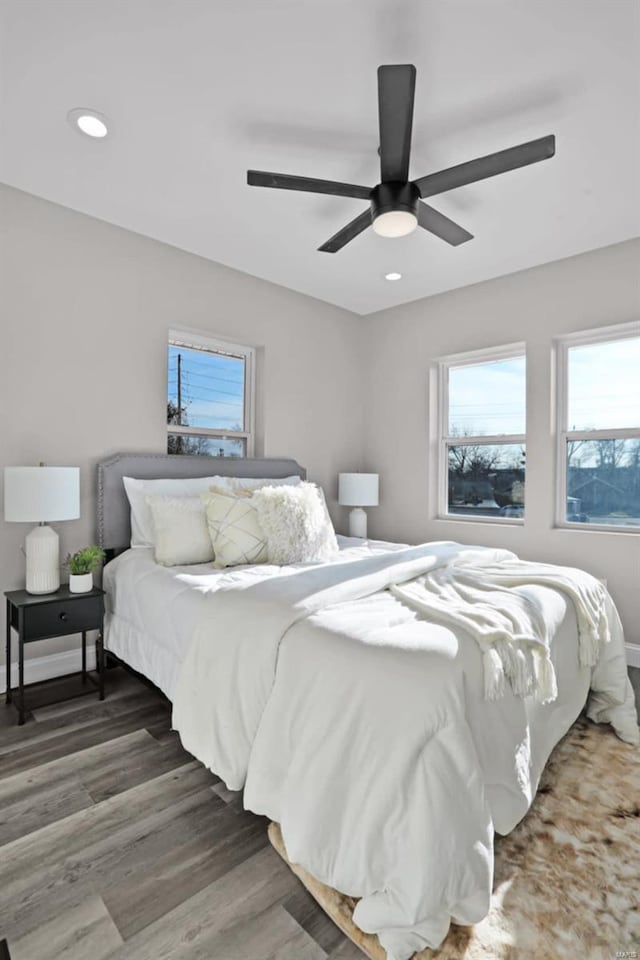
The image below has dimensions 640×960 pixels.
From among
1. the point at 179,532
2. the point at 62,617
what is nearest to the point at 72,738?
the point at 62,617

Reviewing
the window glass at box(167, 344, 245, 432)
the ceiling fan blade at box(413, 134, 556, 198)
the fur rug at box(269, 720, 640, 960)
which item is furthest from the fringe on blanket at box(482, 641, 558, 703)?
the window glass at box(167, 344, 245, 432)

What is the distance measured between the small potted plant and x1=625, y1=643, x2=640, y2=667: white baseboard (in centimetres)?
340

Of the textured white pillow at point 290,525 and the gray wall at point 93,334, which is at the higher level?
the gray wall at point 93,334

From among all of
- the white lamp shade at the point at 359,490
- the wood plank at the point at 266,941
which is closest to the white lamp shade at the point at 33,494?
the wood plank at the point at 266,941

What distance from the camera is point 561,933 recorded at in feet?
4.25

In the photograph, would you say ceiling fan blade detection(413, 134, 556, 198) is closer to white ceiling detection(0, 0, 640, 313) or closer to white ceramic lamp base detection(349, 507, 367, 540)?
white ceiling detection(0, 0, 640, 313)

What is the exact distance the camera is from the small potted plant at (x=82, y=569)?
2627 millimetres

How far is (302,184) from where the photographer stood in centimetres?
214

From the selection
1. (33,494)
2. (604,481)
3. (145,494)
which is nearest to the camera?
(33,494)

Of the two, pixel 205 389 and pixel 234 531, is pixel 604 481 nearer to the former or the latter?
pixel 234 531

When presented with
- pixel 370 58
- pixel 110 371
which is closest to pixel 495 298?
pixel 370 58

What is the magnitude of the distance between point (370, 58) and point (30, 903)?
302cm

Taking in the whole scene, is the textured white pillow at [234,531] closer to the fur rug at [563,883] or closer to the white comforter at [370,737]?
the white comforter at [370,737]

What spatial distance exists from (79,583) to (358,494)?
2.35 meters
